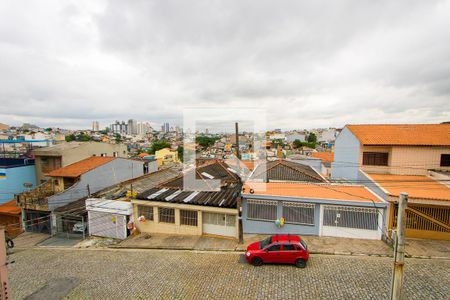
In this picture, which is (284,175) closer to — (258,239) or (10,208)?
(258,239)

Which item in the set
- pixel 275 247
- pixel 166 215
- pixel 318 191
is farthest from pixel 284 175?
pixel 166 215

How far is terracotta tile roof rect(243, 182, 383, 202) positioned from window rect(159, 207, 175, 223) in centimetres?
540

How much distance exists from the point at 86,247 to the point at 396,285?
16.4 m

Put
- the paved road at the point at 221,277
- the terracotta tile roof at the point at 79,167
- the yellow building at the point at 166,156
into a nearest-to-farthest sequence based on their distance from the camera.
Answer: the paved road at the point at 221,277 < the terracotta tile roof at the point at 79,167 < the yellow building at the point at 166,156

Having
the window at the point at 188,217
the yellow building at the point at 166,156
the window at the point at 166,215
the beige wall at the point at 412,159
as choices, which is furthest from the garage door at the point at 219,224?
the yellow building at the point at 166,156

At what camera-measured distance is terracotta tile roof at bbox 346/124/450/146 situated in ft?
55.7

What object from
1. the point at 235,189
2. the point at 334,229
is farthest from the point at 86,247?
the point at 334,229

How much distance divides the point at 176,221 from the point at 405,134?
20.0 m

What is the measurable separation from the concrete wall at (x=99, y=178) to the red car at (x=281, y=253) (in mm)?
16789

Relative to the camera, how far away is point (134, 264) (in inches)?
449

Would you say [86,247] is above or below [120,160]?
below

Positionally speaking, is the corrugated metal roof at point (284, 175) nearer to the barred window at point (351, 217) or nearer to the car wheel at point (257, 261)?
the barred window at point (351, 217)

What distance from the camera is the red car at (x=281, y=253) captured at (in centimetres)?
1004

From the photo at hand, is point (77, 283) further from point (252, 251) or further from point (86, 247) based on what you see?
point (252, 251)
